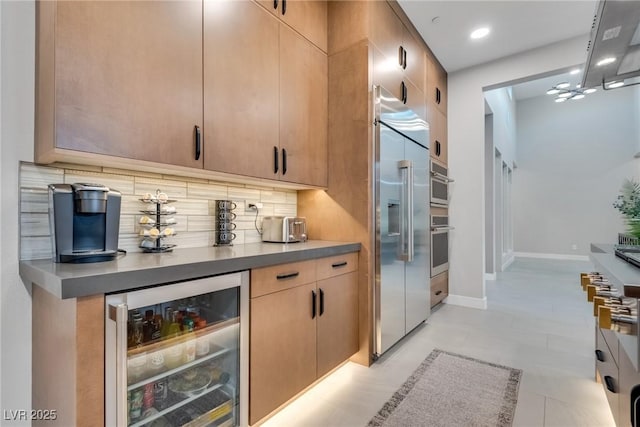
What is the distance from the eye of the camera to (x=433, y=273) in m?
3.38

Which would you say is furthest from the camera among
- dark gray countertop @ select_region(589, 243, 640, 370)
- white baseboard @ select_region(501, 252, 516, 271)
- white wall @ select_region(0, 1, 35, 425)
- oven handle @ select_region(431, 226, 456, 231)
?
white baseboard @ select_region(501, 252, 516, 271)

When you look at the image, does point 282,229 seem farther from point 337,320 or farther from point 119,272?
point 119,272

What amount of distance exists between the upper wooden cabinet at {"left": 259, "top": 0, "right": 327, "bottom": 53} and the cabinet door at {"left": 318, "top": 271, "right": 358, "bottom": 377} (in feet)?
5.81

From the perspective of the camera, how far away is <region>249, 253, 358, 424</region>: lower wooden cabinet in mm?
1521

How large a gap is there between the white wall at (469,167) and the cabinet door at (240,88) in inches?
109

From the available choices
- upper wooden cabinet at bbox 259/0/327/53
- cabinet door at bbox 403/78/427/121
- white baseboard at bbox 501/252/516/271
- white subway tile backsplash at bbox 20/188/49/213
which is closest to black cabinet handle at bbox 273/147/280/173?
upper wooden cabinet at bbox 259/0/327/53

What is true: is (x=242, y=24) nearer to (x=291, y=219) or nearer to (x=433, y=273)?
(x=291, y=219)

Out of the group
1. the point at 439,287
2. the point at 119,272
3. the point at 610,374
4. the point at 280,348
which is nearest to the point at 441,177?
the point at 439,287

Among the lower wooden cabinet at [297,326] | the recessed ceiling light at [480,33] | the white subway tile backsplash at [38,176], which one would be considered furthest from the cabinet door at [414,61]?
the white subway tile backsplash at [38,176]

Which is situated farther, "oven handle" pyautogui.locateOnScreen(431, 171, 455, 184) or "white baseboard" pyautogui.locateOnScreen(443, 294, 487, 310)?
"white baseboard" pyautogui.locateOnScreen(443, 294, 487, 310)

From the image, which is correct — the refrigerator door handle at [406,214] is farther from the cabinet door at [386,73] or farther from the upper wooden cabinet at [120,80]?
the upper wooden cabinet at [120,80]

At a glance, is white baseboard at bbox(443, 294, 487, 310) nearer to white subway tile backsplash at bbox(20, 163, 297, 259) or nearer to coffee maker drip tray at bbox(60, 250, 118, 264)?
white subway tile backsplash at bbox(20, 163, 297, 259)

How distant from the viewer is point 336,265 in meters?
2.06

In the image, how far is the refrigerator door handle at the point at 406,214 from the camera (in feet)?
8.28
